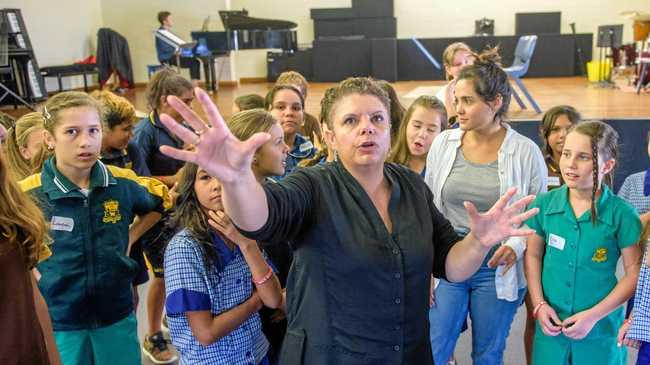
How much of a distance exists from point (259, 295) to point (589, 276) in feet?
3.69

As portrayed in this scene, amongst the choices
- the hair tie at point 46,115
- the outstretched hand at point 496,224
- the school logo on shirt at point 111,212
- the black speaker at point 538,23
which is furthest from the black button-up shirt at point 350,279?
the black speaker at point 538,23

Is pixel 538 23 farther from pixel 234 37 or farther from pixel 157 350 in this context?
pixel 157 350

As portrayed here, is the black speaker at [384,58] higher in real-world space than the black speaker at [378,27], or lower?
lower

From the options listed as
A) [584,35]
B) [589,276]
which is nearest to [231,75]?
[584,35]

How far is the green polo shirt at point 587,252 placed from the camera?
2.00 metres

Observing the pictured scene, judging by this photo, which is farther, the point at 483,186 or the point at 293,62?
the point at 293,62

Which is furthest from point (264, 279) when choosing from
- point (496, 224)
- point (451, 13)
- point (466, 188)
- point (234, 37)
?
point (451, 13)

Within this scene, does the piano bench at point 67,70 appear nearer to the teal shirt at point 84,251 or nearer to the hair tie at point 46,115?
the hair tie at point 46,115

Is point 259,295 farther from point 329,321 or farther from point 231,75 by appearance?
point 231,75

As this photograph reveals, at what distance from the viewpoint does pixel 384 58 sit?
12461 mm

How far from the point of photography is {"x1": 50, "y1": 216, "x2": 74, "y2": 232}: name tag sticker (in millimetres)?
2025

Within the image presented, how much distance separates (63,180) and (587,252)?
1809 millimetres

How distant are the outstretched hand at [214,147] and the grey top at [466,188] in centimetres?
128

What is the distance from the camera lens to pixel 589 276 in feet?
6.66
